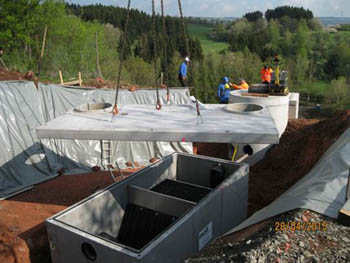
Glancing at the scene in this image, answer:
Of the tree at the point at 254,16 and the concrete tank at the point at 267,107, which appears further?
the tree at the point at 254,16

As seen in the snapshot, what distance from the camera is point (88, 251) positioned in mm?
4848

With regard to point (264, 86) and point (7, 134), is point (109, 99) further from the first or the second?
point (264, 86)

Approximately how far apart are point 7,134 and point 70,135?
6554mm

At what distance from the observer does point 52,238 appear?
5.23 metres

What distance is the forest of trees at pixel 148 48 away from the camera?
35.4 m

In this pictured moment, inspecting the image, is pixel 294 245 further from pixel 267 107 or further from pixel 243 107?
pixel 267 107

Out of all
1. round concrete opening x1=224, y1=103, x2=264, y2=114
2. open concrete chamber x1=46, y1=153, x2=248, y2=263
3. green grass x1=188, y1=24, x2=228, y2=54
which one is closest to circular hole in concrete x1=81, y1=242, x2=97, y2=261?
open concrete chamber x1=46, y1=153, x2=248, y2=263

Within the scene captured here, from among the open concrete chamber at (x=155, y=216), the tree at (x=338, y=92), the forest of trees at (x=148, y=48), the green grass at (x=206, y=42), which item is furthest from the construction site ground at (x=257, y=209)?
the green grass at (x=206, y=42)

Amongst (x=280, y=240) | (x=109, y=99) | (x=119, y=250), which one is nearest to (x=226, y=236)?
(x=280, y=240)

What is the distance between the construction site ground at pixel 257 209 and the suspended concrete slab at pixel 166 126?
1.81 meters

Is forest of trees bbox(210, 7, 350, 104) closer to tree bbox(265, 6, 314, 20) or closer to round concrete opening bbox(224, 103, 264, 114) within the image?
tree bbox(265, 6, 314, 20)

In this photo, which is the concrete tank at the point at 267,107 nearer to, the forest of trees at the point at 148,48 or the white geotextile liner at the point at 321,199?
the forest of trees at the point at 148,48

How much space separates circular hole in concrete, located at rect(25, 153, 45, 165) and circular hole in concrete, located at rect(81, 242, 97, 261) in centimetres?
826
